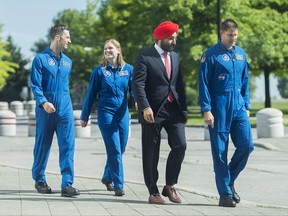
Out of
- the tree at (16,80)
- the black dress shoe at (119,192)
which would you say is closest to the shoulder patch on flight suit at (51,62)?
the black dress shoe at (119,192)

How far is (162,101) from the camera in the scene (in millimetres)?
8570

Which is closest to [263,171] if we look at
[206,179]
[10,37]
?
[206,179]

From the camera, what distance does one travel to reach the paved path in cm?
789

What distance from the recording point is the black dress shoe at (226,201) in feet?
26.9

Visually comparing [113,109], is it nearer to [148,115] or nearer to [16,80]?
[148,115]

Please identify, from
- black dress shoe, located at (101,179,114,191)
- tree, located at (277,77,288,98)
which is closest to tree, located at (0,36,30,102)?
tree, located at (277,77,288,98)

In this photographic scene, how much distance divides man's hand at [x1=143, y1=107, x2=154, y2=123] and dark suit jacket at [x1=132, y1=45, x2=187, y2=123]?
0.10 meters

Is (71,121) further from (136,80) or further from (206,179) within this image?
(206,179)

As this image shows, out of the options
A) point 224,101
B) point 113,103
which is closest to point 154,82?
point 224,101

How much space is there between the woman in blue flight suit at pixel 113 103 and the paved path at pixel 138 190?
38cm

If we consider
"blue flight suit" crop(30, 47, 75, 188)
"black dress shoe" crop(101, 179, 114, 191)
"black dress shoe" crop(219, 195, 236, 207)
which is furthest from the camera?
"black dress shoe" crop(101, 179, 114, 191)

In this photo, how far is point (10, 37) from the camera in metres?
116

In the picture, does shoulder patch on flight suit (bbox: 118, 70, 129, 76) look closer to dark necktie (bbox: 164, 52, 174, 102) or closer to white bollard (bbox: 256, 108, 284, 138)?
dark necktie (bbox: 164, 52, 174, 102)

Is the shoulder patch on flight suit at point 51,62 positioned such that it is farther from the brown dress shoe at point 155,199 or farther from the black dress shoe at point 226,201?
the black dress shoe at point 226,201
